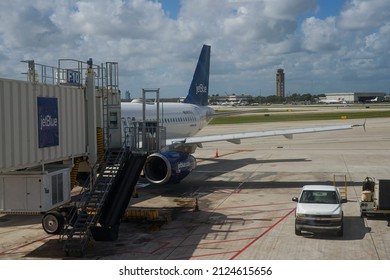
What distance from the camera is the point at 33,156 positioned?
613 inches

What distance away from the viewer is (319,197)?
61.8 feet

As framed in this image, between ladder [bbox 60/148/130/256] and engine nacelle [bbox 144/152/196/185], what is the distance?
4.92 m

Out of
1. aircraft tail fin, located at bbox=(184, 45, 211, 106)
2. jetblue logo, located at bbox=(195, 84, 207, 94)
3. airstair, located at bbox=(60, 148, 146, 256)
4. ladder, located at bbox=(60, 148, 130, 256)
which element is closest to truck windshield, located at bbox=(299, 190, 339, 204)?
airstair, located at bbox=(60, 148, 146, 256)

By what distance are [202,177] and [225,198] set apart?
726 cm

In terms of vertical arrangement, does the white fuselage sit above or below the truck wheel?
above

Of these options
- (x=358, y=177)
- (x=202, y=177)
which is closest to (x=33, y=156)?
(x=202, y=177)

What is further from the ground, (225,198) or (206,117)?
(206,117)

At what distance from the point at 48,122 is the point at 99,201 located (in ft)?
10.8

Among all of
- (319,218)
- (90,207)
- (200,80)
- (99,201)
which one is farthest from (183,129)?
(319,218)

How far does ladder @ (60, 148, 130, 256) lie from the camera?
623 inches

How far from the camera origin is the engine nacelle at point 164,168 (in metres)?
24.8

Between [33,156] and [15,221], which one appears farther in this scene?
[15,221]

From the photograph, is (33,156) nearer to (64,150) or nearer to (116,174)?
(64,150)

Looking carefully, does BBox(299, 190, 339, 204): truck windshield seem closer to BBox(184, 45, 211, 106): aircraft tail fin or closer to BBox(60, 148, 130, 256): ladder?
BBox(60, 148, 130, 256): ladder
